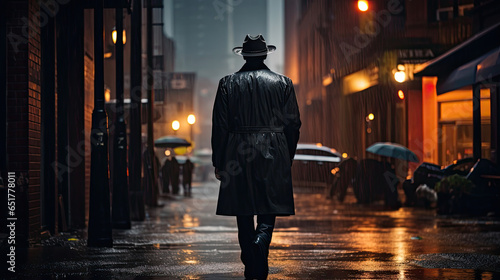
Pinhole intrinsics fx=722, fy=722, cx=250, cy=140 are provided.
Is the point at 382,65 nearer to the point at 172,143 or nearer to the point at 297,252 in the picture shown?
the point at 172,143

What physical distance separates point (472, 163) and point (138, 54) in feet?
27.1

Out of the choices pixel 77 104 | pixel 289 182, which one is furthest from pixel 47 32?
pixel 289 182

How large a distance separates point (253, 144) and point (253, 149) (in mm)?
46

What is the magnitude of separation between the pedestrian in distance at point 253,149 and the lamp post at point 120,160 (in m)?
6.06

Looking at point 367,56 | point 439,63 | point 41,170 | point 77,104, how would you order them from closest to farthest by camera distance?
point 41,170 < point 77,104 < point 439,63 < point 367,56

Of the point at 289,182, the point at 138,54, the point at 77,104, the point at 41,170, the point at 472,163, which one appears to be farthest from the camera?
the point at 472,163

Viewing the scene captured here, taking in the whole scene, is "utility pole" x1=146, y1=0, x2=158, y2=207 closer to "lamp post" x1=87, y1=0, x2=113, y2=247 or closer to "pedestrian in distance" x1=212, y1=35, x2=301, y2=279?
"lamp post" x1=87, y1=0, x2=113, y2=247

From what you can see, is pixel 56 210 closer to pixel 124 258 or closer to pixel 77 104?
pixel 77 104

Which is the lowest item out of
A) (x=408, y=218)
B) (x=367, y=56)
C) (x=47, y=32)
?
(x=408, y=218)

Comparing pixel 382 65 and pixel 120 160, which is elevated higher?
pixel 382 65

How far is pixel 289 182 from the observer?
6520mm

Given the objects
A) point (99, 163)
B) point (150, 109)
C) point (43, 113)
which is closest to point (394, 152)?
point (150, 109)

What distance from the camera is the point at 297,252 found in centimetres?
851

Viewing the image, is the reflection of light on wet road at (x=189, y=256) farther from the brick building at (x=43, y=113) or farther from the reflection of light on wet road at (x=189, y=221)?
the reflection of light on wet road at (x=189, y=221)
